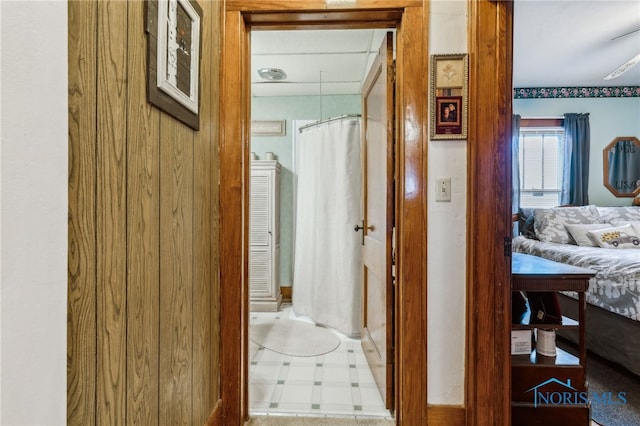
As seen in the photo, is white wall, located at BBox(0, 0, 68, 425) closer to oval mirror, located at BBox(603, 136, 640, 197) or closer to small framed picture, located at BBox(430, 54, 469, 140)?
small framed picture, located at BBox(430, 54, 469, 140)

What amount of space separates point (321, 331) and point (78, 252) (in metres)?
2.57

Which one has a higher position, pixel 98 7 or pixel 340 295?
pixel 98 7

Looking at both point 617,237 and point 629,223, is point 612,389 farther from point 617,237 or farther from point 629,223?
point 629,223

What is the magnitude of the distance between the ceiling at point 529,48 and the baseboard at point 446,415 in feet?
8.03

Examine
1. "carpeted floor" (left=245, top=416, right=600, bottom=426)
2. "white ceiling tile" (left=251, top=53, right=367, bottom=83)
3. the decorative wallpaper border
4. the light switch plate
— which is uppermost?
the decorative wallpaper border

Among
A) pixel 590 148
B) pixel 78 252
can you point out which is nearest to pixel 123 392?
pixel 78 252

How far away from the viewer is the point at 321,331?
3.03 m

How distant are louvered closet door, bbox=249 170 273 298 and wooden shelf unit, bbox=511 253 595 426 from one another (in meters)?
2.39

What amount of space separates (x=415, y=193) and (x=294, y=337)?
73.7 inches

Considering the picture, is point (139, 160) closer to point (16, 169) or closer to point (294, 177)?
point (16, 169)

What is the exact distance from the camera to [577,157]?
13.9 feet

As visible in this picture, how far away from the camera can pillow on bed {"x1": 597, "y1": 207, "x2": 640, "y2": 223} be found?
376cm

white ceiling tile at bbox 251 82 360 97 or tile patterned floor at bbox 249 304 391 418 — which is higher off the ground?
white ceiling tile at bbox 251 82 360 97

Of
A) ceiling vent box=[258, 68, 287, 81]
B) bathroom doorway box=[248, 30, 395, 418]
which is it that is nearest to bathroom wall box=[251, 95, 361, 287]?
bathroom doorway box=[248, 30, 395, 418]
